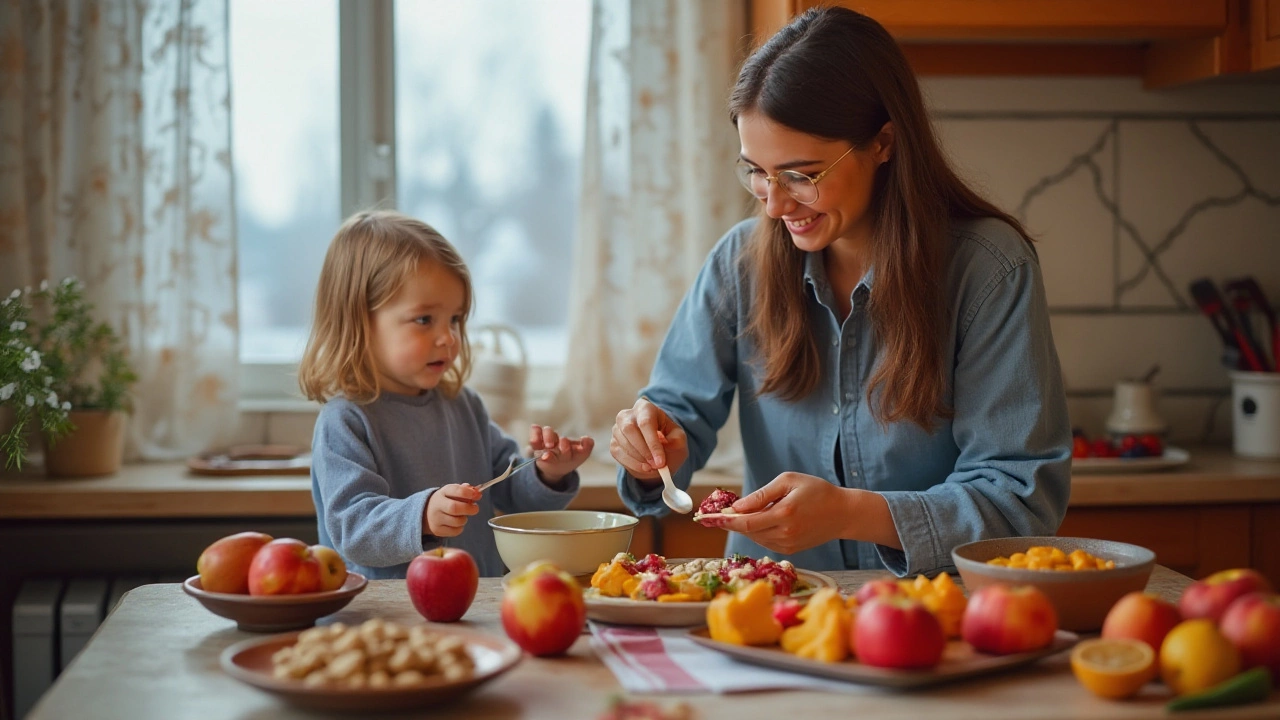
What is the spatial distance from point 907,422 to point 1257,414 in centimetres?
139

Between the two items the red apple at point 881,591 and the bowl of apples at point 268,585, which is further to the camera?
the bowl of apples at point 268,585

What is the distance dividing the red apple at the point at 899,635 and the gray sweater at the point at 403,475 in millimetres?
717

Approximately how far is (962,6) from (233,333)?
1.78m

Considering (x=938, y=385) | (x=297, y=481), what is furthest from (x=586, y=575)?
(x=297, y=481)

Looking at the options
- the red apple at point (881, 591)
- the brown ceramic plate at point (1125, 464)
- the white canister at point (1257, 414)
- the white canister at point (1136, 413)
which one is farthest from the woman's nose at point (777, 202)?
the white canister at point (1257, 414)

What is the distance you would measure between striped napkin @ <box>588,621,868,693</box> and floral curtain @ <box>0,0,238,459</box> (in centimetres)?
185

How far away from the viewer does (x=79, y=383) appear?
2.70 metres

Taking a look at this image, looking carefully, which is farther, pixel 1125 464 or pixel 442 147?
pixel 442 147

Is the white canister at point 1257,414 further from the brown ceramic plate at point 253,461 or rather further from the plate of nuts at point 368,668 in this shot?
the plate of nuts at point 368,668

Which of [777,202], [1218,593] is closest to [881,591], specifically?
[1218,593]

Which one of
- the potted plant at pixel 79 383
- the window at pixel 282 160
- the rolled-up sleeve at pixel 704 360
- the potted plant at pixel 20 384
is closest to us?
the rolled-up sleeve at pixel 704 360

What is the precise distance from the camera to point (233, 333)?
2.82 meters

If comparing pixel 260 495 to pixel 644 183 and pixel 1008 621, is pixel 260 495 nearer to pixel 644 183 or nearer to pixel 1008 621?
pixel 644 183

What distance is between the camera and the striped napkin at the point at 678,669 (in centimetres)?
109
